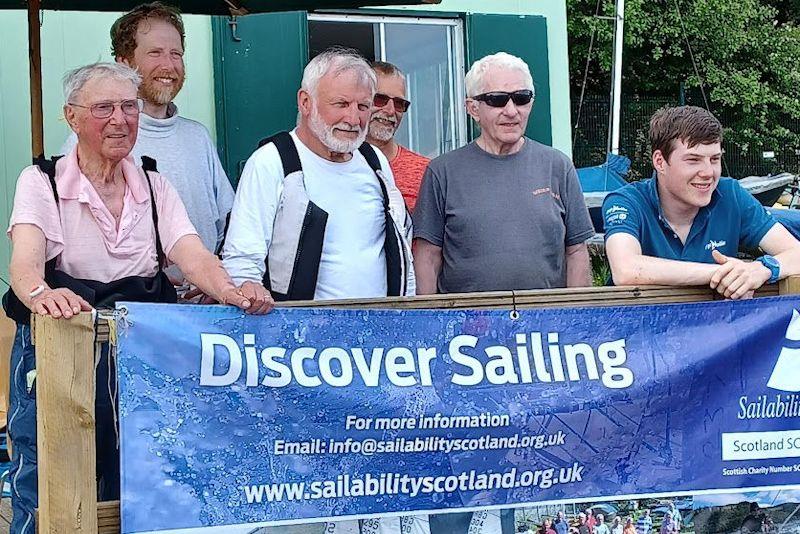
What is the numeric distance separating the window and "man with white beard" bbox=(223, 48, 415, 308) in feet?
9.77

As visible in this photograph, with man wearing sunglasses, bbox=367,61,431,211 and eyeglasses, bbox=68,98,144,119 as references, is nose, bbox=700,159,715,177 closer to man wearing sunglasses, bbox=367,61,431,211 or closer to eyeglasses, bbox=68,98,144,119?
man wearing sunglasses, bbox=367,61,431,211

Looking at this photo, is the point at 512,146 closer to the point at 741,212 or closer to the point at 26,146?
the point at 741,212

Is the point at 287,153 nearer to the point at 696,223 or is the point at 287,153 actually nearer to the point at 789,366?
the point at 696,223

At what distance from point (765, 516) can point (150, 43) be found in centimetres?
267

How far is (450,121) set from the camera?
7.11 m

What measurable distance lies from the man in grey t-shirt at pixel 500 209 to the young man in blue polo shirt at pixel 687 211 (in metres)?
0.35

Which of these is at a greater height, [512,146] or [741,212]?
[512,146]

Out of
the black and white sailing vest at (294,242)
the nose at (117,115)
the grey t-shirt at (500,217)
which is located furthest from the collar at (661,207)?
the nose at (117,115)

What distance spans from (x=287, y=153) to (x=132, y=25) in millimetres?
967

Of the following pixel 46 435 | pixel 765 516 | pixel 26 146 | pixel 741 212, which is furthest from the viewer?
pixel 26 146

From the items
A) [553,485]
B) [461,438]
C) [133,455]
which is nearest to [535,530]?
[553,485]

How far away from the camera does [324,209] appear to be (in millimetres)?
3617

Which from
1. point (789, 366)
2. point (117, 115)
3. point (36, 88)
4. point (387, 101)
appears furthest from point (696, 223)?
point (36, 88)

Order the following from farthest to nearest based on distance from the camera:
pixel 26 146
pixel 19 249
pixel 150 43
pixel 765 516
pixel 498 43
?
1. pixel 498 43
2. pixel 26 146
3. pixel 150 43
4. pixel 765 516
5. pixel 19 249
